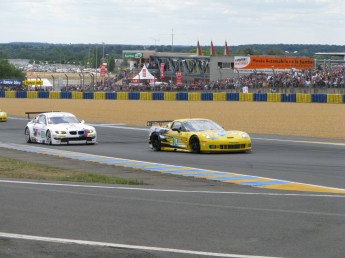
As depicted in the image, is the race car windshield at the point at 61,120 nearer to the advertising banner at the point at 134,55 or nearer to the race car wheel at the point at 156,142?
the race car wheel at the point at 156,142

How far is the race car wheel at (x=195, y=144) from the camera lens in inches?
933

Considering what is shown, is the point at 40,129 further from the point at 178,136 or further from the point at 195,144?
the point at 195,144

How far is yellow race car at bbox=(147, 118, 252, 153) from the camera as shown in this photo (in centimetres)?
2323

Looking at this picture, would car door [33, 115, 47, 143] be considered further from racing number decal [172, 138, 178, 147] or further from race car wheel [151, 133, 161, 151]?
racing number decal [172, 138, 178, 147]

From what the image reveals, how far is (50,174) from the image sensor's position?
1633 cm

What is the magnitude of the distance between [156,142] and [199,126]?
1777 mm

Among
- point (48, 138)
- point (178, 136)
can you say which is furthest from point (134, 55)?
point (178, 136)

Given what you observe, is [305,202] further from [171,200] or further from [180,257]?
[180,257]

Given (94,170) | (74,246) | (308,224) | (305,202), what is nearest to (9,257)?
(74,246)

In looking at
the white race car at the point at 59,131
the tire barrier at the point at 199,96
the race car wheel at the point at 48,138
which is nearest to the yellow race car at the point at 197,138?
the white race car at the point at 59,131

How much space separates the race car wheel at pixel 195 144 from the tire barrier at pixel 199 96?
30.7 meters

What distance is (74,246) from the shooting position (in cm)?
824

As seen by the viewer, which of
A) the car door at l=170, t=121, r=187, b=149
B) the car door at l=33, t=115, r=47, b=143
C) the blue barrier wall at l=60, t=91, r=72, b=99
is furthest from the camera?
the blue barrier wall at l=60, t=91, r=72, b=99

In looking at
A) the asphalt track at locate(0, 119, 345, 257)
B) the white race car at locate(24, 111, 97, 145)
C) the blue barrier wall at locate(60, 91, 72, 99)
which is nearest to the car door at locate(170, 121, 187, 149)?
the white race car at locate(24, 111, 97, 145)
